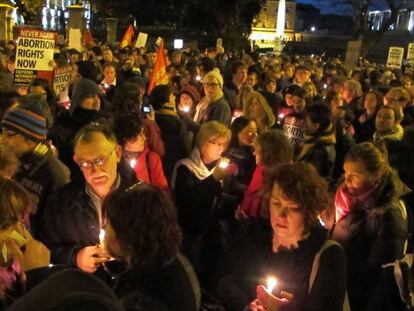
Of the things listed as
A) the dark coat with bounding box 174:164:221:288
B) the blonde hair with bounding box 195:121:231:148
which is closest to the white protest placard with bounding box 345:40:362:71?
the blonde hair with bounding box 195:121:231:148

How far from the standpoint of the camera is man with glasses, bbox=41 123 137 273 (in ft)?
10.5

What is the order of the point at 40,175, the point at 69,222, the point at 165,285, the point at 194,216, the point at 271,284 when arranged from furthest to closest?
the point at 194,216 → the point at 40,175 → the point at 69,222 → the point at 271,284 → the point at 165,285

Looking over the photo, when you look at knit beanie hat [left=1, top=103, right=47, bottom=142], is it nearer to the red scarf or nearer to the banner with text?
the red scarf

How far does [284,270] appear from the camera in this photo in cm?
273

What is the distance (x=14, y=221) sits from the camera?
8.15ft

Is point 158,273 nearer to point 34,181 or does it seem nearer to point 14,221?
point 14,221

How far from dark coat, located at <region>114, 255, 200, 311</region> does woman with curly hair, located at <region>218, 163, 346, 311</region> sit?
0.49 meters

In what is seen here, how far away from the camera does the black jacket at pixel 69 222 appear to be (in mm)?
3197

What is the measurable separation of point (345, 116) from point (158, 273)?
666 centimetres

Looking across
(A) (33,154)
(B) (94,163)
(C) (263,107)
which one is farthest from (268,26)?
(B) (94,163)

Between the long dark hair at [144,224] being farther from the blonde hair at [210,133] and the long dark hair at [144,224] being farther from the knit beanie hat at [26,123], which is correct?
the blonde hair at [210,133]

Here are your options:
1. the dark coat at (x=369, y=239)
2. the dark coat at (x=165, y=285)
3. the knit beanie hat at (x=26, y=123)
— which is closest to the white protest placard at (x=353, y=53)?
the dark coat at (x=369, y=239)

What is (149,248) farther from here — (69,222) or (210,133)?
(210,133)

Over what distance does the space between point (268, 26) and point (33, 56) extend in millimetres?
60839
